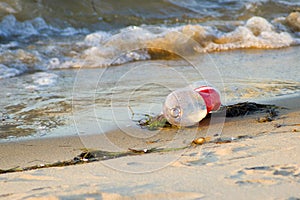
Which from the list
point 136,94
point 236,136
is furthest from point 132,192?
point 136,94

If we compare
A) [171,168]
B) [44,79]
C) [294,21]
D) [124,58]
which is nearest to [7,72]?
[44,79]

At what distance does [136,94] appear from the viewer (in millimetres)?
4098

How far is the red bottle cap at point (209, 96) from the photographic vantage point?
3.12m

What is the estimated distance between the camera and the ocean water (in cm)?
373

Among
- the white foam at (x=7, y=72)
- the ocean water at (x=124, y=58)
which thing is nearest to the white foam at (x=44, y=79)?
the ocean water at (x=124, y=58)

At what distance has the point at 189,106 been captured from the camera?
10.00 ft

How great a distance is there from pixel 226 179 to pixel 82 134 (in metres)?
1.26

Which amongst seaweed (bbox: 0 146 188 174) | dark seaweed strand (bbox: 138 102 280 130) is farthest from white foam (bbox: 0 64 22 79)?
seaweed (bbox: 0 146 188 174)

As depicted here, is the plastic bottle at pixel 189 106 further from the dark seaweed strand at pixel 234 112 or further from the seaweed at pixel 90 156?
the seaweed at pixel 90 156

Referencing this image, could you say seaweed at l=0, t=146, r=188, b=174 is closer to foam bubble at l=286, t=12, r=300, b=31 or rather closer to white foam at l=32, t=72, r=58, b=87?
white foam at l=32, t=72, r=58, b=87

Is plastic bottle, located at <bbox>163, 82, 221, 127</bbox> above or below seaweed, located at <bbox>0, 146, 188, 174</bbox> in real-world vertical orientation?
above

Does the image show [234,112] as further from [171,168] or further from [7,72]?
[7,72]

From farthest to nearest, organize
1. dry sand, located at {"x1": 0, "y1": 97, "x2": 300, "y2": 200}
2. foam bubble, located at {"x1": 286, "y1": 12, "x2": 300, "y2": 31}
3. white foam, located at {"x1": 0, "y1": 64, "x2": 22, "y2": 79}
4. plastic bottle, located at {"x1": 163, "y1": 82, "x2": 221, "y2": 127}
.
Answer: foam bubble, located at {"x1": 286, "y1": 12, "x2": 300, "y2": 31}, white foam, located at {"x1": 0, "y1": 64, "x2": 22, "y2": 79}, plastic bottle, located at {"x1": 163, "y1": 82, "x2": 221, "y2": 127}, dry sand, located at {"x1": 0, "y1": 97, "x2": 300, "y2": 200}

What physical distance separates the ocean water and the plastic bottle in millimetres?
329
